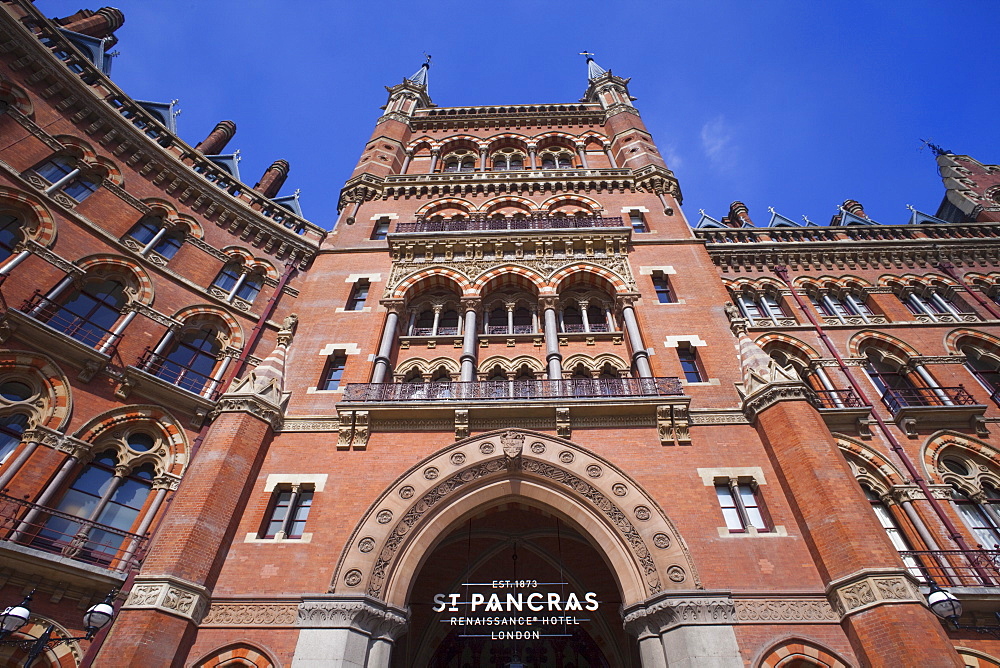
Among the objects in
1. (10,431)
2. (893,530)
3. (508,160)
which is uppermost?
(508,160)

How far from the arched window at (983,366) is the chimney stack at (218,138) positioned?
3576 cm

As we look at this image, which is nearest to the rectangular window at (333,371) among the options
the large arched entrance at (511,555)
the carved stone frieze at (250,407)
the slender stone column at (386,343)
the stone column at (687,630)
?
the slender stone column at (386,343)

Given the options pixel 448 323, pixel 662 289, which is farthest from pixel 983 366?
pixel 448 323

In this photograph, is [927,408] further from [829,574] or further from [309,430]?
[309,430]

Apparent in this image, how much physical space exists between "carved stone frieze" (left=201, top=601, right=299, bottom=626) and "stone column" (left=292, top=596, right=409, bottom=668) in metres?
0.33

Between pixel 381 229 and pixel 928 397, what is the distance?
22.5 metres

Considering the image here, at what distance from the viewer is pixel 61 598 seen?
39.6 ft

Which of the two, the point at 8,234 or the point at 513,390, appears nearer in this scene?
the point at 513,390

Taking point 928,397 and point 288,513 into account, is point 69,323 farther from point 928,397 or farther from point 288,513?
point 928,397

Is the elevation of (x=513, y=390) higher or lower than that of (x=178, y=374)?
lower

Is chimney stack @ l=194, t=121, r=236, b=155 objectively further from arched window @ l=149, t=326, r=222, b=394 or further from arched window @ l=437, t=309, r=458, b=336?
arched window @ l=437, t=309, r=458, b=336

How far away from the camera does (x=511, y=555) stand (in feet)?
59.6

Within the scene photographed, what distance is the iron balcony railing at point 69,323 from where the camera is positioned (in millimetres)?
15375

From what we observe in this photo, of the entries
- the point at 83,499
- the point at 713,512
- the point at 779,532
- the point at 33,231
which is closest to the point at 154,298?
the point at 33,231
